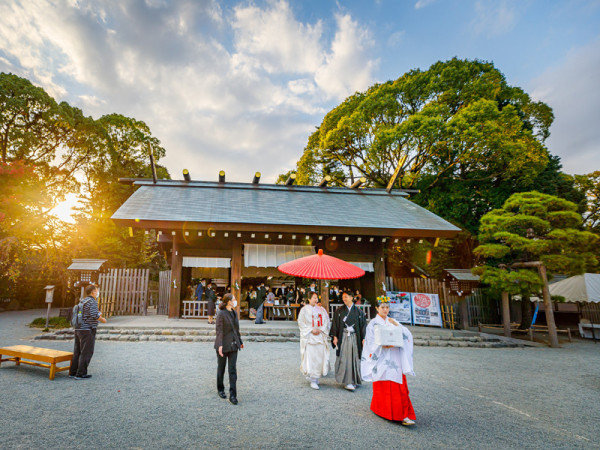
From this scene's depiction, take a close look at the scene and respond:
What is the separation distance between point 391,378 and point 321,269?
2218 millimetres

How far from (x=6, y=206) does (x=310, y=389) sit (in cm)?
1447

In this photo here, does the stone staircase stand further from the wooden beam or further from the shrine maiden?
the shrine maiden

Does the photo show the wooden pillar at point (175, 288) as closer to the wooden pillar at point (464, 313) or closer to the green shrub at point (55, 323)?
the green shrub at point (55, 323)

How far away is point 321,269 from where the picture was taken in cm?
569

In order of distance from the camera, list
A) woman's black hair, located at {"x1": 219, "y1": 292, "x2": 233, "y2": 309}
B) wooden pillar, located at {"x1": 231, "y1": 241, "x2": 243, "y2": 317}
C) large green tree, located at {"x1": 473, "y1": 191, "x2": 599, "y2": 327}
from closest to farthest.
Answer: woman's black hair, located at {"x1": 219, "y1": 292, "x2": 233, "y2": 309}, large green tree, located at {"x1": 473, "y1": 191, "x2": 599, "y2": 327}, wooden pillar, located at {"x1": 231, "y1": 241, "x2": 243, "y2": 317}

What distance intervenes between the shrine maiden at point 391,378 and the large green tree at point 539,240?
8090 millimetres

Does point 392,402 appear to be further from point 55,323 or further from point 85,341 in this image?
point 55,323

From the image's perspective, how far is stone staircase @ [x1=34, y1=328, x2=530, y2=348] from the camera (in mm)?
8812

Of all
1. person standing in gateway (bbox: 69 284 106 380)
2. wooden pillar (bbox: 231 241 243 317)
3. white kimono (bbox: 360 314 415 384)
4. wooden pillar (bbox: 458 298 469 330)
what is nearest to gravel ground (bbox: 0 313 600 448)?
person standing in gateway (bbox: 69 284 106 380)

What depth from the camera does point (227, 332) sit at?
175 inches

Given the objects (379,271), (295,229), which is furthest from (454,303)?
(295,229)

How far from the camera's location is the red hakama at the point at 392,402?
3811mm

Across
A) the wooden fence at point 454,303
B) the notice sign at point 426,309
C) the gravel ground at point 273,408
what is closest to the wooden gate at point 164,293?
the gravel ground at point 273,408

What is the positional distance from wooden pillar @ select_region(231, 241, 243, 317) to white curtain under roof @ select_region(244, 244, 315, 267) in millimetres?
286
